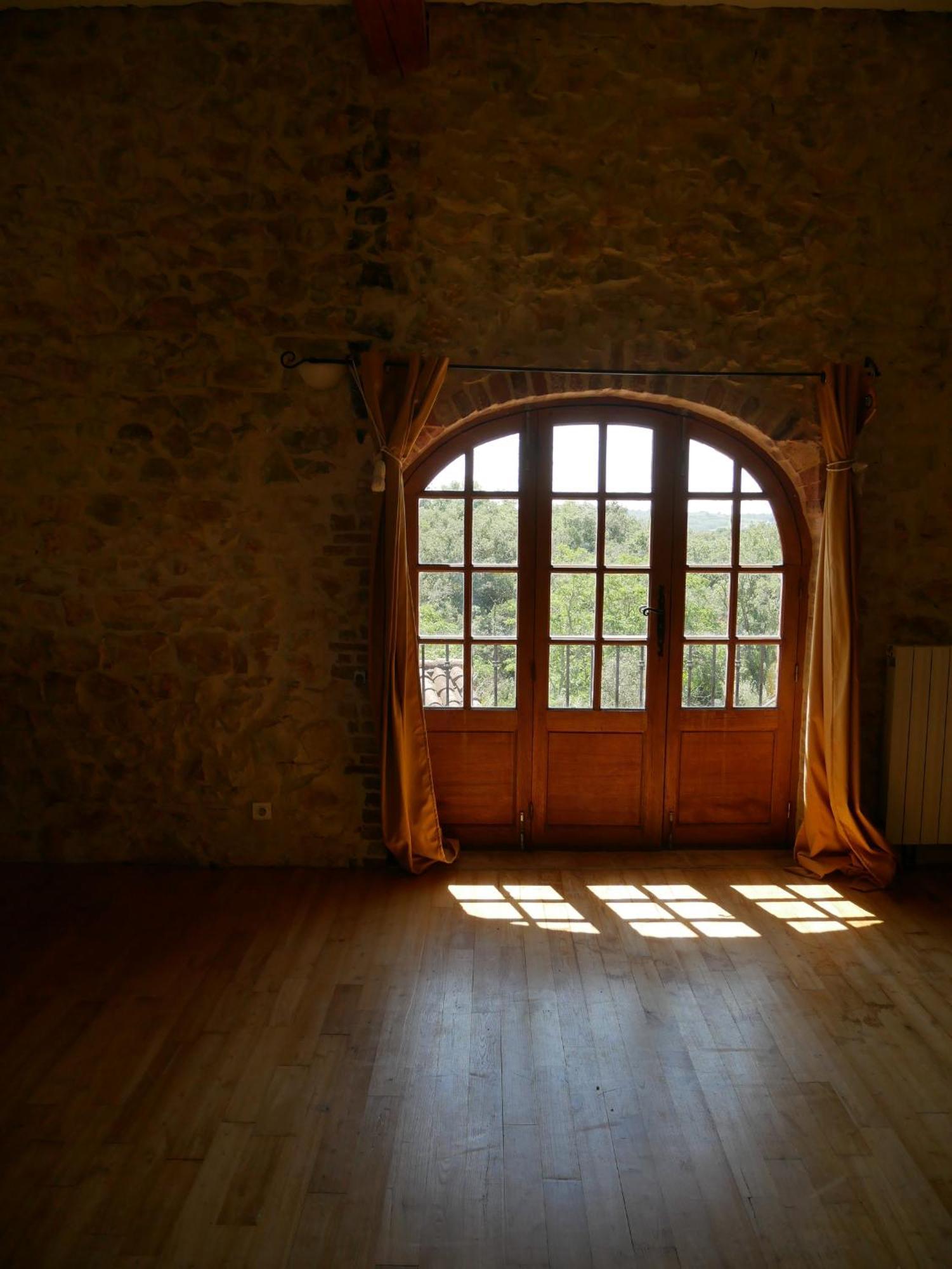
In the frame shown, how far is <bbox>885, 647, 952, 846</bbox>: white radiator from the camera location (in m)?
4.55

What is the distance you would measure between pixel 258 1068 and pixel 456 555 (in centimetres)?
243

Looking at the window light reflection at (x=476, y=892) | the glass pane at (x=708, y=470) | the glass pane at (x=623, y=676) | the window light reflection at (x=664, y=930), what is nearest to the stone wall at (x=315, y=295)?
the glass pane at (x=708, y=470)

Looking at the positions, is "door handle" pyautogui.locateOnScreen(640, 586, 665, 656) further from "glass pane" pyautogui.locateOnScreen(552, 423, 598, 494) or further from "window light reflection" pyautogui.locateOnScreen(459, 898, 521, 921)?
"window light reflection" pyautogui.locateOnScreen(459, 898, 521, 921)

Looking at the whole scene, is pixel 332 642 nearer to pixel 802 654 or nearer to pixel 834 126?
pixel 802 654

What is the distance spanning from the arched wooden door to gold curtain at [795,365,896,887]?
0.22 metres

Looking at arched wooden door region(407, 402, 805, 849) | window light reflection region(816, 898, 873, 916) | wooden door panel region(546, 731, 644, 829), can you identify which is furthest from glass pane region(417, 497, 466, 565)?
window light reflection region(816, 898, 873, 916)

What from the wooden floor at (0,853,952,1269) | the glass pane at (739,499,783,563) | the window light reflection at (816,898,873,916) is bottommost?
the wooden floor at (0,853,952,1269)

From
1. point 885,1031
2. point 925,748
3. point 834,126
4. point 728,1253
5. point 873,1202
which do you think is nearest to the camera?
point 728,1253

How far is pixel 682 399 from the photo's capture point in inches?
176

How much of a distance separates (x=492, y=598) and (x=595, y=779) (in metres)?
1.01

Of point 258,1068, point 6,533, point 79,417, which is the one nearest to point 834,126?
point 79,417

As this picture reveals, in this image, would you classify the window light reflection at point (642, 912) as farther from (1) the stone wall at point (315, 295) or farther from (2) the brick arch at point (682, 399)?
(2) the brick arch at point (682, 399)

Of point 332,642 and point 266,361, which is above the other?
point 266,361

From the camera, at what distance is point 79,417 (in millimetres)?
4434
